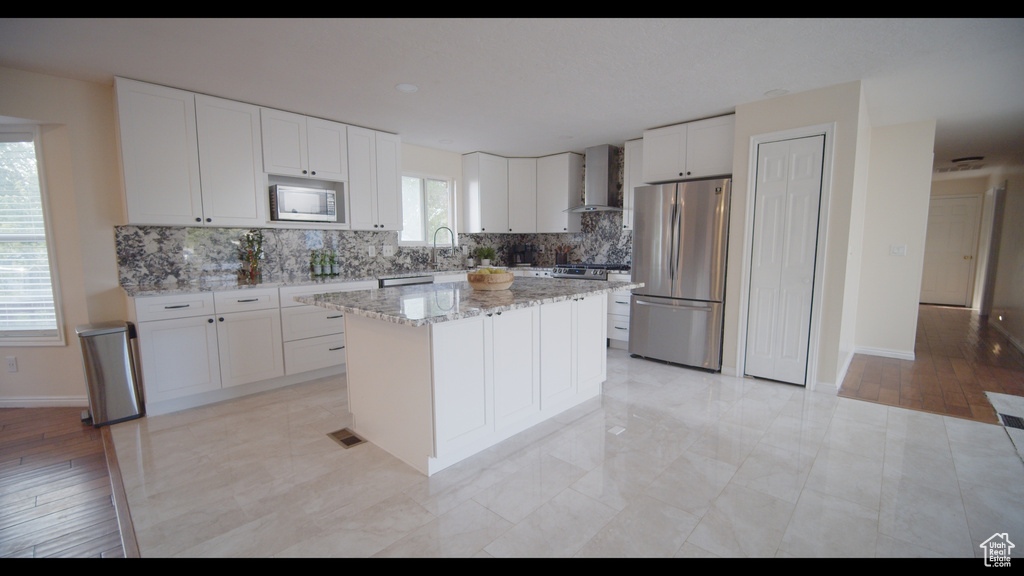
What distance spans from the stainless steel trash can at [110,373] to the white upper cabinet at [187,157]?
0.83 m

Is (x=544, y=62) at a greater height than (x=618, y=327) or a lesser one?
greater

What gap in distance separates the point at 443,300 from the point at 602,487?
1.24 m

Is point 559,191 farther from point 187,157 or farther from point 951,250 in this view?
point 951,250

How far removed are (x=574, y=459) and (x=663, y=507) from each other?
21.9 inches

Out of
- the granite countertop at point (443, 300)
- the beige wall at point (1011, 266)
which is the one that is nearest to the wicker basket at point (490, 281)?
the granite countertop at point (443, 300)

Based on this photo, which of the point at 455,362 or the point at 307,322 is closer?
the point at 455,362

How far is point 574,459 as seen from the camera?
233 cm

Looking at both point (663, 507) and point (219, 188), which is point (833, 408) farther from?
point (219, 188)

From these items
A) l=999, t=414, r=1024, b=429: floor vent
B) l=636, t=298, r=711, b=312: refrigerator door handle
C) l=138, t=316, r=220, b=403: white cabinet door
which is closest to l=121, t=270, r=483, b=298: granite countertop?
l=138, t=316, r=220, b=403: white cabinet door

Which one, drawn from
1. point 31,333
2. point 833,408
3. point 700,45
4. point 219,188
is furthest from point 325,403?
point 833,408

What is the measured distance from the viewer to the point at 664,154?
4172 mm

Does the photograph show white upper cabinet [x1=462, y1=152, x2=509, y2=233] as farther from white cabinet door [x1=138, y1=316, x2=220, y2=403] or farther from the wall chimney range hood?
white cabinet door [x1=138, y1=316, x2=220, y2=403]

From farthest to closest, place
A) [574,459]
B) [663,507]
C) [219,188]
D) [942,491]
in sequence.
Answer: [219,188] → [574,459] → [942,491] → [663,507]

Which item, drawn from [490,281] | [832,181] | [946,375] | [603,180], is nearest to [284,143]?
[490,281]
